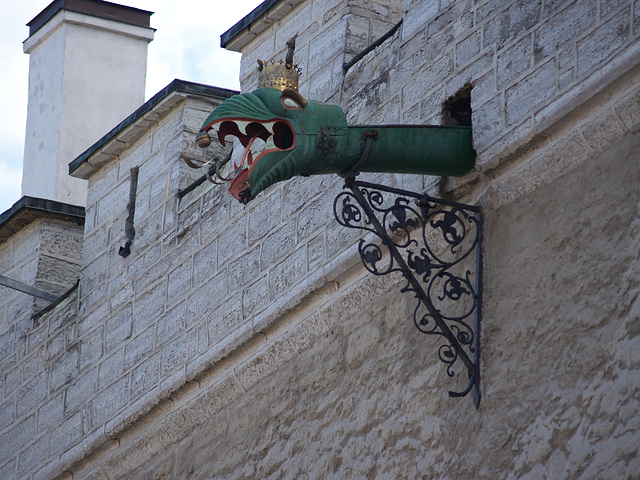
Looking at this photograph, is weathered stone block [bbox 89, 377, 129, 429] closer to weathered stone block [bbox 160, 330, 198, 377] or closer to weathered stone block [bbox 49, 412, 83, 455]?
weathered stone block [bbox 49, 412, 83, 455]

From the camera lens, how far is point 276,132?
17.6ft

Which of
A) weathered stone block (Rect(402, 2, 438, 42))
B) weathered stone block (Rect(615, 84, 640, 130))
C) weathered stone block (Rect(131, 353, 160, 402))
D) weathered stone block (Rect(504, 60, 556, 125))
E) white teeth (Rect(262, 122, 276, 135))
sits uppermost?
weathered stone block (Rect(402, 2, 438, 42))

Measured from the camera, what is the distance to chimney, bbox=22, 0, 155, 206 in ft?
35.0

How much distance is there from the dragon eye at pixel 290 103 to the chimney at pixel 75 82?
18.0 feet

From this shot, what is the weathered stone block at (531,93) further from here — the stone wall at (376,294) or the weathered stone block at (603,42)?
the weathered stone block at (603,42)

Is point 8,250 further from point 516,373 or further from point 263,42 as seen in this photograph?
point 516,373

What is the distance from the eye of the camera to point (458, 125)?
19.2 ft

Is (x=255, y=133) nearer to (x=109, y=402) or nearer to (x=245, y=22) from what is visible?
(x=245, y=22)

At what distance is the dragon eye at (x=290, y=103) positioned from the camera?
17.3ft

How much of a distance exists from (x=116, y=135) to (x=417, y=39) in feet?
8.95

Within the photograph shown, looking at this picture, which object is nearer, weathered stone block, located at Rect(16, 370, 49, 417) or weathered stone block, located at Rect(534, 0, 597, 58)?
weathered stone block, located at Rect(534, 0, 597, 58)

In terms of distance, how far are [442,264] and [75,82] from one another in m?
5.97

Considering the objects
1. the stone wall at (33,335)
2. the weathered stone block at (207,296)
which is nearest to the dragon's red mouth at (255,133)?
the weathered stone block at (207,296)

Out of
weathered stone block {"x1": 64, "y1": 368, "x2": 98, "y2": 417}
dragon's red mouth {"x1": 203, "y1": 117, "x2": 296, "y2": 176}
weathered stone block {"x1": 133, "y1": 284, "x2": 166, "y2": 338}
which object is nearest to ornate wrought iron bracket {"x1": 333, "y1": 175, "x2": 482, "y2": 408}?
dragon's red mouth {"x1": 203, "y1": 117, "x2": 296, "y2": 176}
